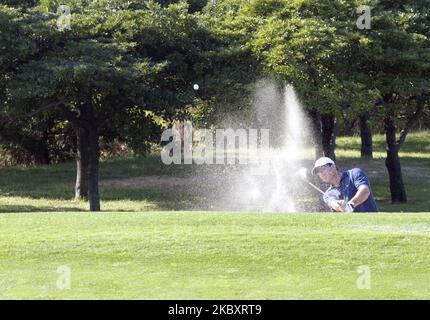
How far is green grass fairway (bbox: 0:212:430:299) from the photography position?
802cm

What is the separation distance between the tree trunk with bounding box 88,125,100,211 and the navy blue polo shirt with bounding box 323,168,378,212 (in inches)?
638

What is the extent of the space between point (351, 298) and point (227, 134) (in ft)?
68.4

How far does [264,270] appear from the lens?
8891mm

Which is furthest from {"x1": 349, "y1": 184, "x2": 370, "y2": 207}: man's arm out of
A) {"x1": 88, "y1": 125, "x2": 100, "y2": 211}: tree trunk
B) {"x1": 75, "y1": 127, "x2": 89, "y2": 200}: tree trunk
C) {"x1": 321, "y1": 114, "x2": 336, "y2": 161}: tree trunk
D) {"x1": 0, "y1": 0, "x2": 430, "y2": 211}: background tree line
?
{"x1": 75, "y1": 127, "x2": 89, "y2": 200}: tree trunk

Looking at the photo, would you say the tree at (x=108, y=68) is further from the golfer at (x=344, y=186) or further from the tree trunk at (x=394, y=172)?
the golfer at (x=344, y=186)

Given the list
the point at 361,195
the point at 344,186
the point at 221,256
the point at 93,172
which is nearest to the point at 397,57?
the point at 93,172

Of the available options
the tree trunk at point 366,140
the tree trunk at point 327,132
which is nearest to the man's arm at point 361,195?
the tree trunk at point 327,132

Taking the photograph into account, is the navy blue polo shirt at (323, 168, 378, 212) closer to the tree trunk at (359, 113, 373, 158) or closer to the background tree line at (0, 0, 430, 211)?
the background tree line at (0, 0, 430, 211)

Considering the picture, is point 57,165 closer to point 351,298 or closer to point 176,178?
point 176,178

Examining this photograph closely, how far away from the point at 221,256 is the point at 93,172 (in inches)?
683

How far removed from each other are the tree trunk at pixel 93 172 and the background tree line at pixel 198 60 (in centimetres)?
3

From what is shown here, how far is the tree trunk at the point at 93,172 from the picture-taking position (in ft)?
85.4

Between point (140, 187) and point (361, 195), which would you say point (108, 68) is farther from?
point (361, 195)
